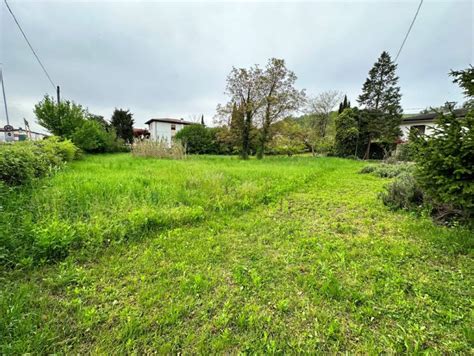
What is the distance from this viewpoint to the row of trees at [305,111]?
48.4 ft

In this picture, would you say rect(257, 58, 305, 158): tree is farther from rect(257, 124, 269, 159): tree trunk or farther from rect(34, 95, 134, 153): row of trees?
rect(34, 95, 134, 153): row of trees

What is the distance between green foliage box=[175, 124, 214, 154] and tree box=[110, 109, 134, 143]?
9.94 metres

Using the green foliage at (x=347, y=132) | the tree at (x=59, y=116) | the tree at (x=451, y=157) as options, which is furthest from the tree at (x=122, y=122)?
the tree at (x=451, y=157)

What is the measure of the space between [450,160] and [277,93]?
45.3ft

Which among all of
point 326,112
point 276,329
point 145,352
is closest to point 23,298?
point 145,352

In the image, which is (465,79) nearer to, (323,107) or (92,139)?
(92,139)

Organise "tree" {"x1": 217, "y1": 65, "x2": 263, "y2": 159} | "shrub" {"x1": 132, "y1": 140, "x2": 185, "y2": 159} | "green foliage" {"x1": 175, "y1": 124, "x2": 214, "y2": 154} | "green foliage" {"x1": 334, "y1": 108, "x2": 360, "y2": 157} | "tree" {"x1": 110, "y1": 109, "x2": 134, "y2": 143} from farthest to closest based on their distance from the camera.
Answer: "tree" {"x1": 110, "y1": 109, "x2": 134, "y2": 143}, "green foliage" {"x1": 175, "y1": 124, "x2": 214, "y2": 154}, "green foliage" {"x1": 334, "y1": 108, "x2": 360, "y2": 157}, "tree" {"x1": 217, "y1": 65, "x2": 263, "y2": 159}, "shrub" {"x1": 132, "y1": 140, "x2": 185, "y2": 159}

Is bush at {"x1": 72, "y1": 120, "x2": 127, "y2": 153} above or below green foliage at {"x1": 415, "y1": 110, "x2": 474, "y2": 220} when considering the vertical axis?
above

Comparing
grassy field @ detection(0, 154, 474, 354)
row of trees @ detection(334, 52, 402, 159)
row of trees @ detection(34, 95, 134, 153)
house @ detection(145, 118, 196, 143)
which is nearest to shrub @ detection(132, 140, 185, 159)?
row of trees @ detection(34, 95, 134, 153)

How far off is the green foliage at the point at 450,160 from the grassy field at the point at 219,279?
0.65 metres

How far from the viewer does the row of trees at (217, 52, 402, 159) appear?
14742 millimetres

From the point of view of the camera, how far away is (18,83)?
35.9 ft

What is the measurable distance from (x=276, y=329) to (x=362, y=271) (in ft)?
4.21

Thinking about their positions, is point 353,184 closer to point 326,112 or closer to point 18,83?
point 18,83
